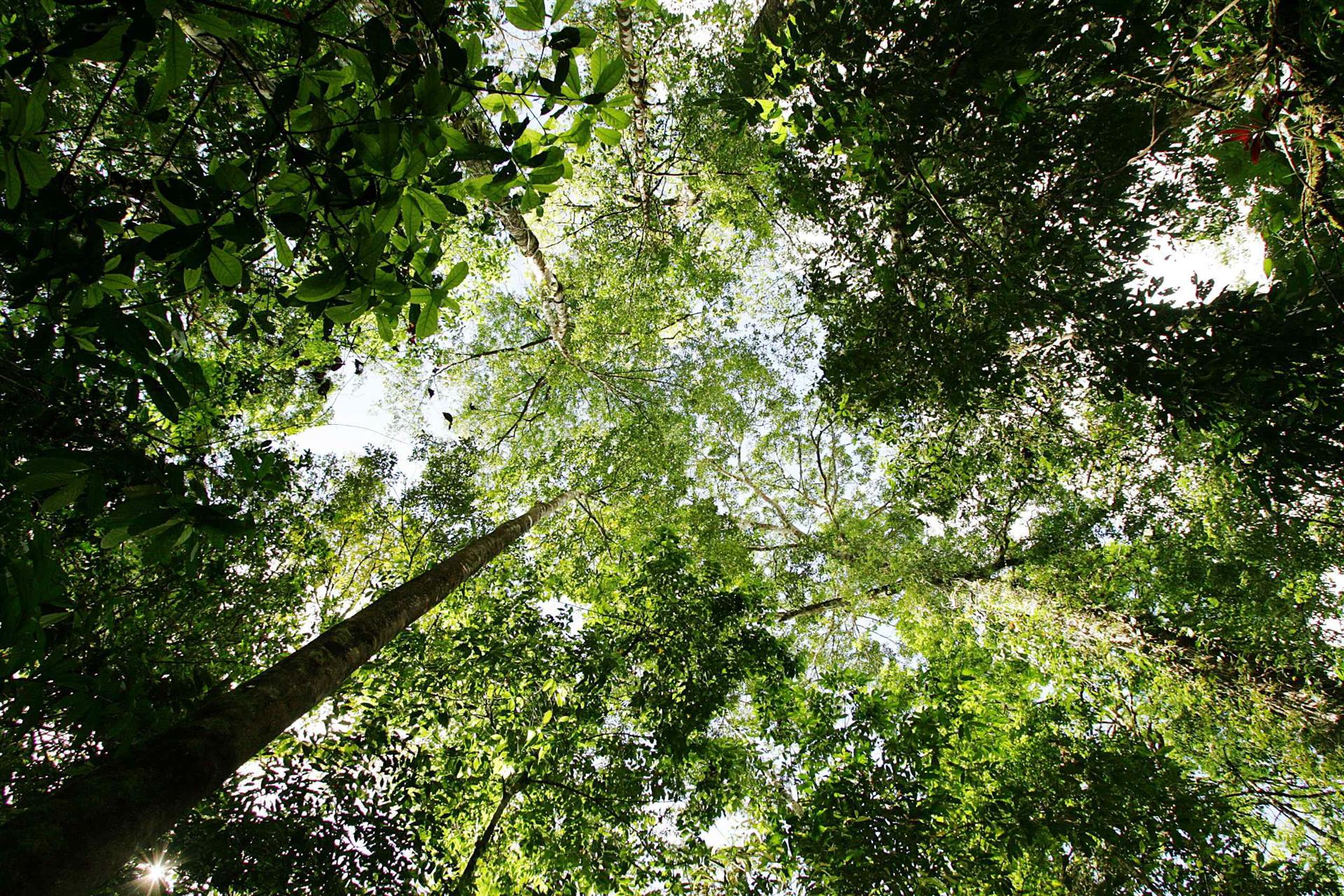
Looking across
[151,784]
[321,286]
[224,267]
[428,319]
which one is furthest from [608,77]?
[151,784]

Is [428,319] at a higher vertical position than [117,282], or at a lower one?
higher

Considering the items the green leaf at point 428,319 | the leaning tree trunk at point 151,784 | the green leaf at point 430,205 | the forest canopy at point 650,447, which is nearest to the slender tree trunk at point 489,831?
the forest canopy at point 650,447

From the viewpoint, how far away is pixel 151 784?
77.0 inches

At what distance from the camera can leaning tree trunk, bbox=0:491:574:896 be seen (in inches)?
64.4

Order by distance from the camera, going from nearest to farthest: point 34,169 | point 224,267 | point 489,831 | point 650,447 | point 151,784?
point 34,169
point 224,267
point 151,784
point 489,831
point 650,447

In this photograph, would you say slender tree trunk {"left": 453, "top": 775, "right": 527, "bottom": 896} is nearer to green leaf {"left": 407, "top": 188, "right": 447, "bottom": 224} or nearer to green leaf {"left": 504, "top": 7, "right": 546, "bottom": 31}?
green leaf {"left": 407, "top": 188, "right": 447, "bottom": 224}

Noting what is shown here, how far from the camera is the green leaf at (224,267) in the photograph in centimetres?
126

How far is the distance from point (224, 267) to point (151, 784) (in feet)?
6.80

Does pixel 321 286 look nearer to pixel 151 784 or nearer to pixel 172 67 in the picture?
pixel 172 67

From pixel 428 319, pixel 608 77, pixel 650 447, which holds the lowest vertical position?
pixel 428 319

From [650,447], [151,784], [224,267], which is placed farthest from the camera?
[650,447]

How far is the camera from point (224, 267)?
128cm

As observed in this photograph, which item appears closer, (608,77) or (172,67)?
(172,67)

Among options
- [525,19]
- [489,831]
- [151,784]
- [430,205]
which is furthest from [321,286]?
[489,831]
